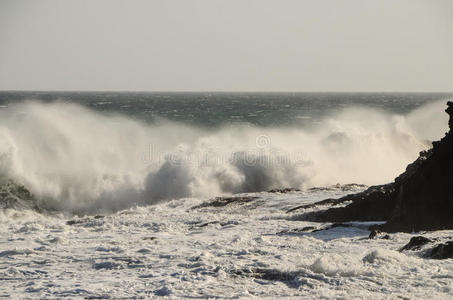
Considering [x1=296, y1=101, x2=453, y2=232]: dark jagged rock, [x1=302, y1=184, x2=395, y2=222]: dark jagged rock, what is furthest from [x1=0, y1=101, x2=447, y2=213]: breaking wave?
[x1=296, y1=101, x2=453, y2=232]: dark jagged rock

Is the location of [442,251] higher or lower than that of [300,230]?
higher

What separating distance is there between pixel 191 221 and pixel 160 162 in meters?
15.0

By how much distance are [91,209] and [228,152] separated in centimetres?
887

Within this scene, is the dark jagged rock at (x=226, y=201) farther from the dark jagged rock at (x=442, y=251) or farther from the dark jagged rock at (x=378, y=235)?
the dark jagged rock at (x=442, y=251)

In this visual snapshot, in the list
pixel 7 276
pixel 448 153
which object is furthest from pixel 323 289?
pixel 448 153

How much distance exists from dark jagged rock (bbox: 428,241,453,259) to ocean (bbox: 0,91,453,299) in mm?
243

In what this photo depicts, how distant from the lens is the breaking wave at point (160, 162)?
27406 mm

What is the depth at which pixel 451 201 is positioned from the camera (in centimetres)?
1411

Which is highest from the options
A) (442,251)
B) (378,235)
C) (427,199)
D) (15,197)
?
(427,199)

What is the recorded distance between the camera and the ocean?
997 cm

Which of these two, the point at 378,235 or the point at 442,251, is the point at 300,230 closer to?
the point at 378,235

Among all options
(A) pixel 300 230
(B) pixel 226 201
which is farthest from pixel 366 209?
(B) pixel 226 201

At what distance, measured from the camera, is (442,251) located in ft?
36.1

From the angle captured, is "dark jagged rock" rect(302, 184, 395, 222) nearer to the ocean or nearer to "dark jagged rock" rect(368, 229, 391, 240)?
the ocean
